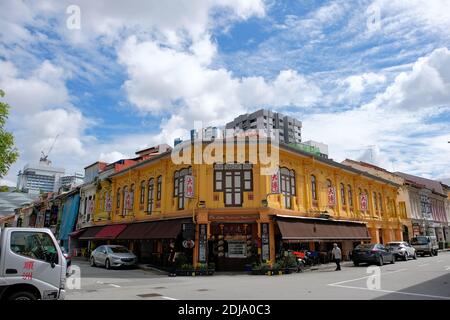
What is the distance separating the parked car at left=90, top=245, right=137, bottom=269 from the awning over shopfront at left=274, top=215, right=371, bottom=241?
30.9 ft

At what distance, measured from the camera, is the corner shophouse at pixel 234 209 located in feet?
68.8

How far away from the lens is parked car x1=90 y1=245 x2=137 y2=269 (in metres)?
22.3

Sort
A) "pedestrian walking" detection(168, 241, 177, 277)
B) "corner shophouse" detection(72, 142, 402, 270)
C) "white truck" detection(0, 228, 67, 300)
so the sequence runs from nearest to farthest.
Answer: "white truck" detection(0, 228, 67, 300)
"pedestrian walking" detection(168, 241, 177, 277)
"corner shophouse" detection(72, 142, 402, 270)

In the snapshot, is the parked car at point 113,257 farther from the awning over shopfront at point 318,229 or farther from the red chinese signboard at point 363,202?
the red chinese signboard at point 363,202

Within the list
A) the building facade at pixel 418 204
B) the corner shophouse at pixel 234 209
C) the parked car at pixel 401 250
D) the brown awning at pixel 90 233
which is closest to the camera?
the corner shophouse at pixel 234 209

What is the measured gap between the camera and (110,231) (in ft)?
92.4

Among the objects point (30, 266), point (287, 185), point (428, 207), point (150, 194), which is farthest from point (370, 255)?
point (428, 207)

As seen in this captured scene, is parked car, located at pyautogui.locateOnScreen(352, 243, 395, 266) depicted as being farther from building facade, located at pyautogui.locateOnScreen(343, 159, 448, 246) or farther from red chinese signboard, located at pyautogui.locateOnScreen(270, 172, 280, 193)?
building facade, located at pyautogui.locateOnScreen(343, 159, 448, 246)

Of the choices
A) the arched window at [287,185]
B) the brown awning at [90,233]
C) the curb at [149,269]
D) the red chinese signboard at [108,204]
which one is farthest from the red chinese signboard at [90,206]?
the arched window at [287,185]

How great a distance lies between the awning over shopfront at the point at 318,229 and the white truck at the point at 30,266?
1375cm

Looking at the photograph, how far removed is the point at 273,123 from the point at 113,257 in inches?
4136

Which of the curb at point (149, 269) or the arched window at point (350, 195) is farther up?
the arched window at point (350, 195)

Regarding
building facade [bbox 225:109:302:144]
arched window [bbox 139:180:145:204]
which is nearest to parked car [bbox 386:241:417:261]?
arched window [bbox 139:180:145:204]
